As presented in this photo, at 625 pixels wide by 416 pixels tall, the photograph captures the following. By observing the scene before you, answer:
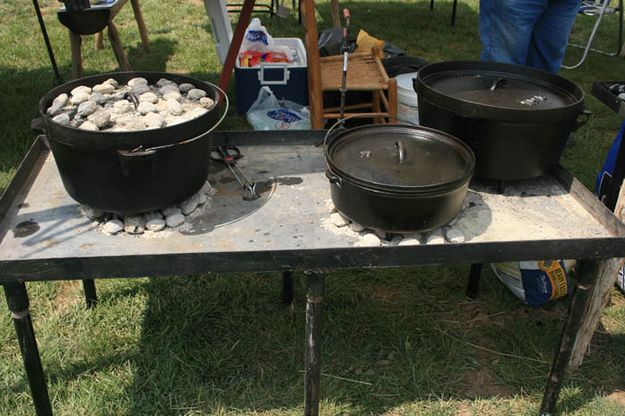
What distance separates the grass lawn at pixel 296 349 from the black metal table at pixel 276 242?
34 centimetres

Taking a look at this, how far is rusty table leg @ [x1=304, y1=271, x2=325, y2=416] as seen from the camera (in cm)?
187

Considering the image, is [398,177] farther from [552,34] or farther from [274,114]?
[274,114]

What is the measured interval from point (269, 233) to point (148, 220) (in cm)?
41

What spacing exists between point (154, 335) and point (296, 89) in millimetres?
2618

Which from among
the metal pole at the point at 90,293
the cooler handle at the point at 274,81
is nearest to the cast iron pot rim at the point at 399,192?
the metal pole at the point at 90,293

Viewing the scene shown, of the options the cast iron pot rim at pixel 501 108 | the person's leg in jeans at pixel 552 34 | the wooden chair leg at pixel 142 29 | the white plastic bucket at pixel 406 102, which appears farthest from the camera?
the wooden chair leg at pixel 142 29

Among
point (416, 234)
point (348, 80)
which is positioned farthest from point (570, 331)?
point (348, 80)

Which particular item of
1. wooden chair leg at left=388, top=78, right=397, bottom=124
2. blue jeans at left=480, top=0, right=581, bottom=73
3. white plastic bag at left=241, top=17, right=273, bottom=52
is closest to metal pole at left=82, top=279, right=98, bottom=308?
wooden chair leg at left=388, top=78, right=397, bottom=124

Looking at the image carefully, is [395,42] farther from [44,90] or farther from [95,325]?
[95,325]

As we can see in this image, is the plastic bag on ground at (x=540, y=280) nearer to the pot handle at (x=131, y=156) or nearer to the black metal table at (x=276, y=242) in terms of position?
the black metal table at (x=276, y=242)

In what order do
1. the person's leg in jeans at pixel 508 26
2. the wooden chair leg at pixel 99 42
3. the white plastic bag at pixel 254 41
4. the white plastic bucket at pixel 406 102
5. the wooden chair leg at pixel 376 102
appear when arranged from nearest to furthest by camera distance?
the person's leg in jeans at pixel 508 26 → the white plastic bucket at pixel 406 102 → the wooden chair leg at pixel 376 102 → the white plastic bag at pixel 254 41 → the wooden chair leg at pixel 99 42

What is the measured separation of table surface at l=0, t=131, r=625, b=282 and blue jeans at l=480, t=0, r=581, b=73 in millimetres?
1204

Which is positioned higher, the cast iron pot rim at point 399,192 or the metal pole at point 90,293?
the cast iron pot rim at point 399,192

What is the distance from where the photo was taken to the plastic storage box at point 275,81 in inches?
183
